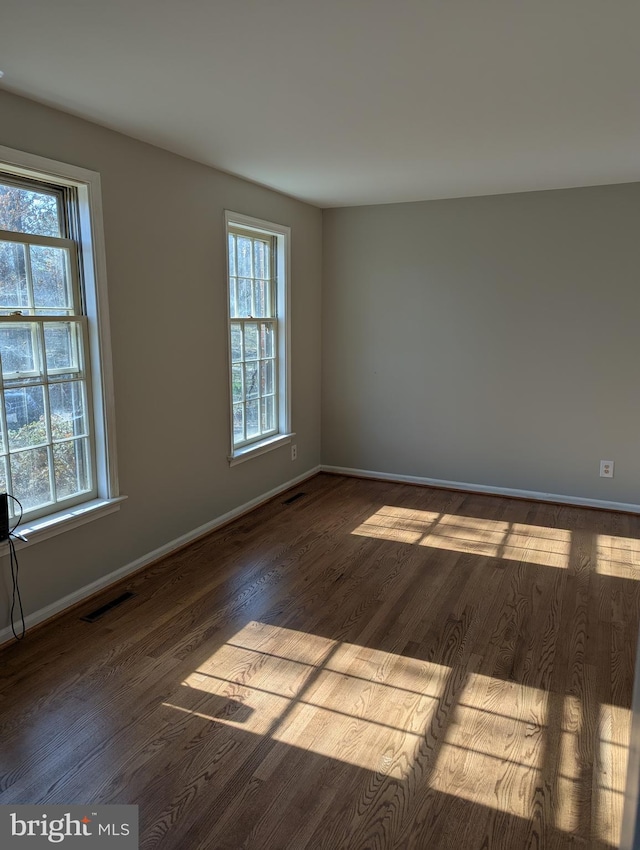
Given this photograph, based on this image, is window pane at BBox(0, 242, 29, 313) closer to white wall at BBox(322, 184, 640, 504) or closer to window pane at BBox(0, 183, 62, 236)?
window pane at BBox(0, 183, 62, 236)

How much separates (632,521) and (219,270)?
357 cm

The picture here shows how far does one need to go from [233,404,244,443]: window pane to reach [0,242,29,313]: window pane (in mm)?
1954

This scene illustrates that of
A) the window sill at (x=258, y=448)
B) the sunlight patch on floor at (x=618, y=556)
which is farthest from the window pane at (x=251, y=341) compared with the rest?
the sunlight patch on floor at (x=618, y=556)

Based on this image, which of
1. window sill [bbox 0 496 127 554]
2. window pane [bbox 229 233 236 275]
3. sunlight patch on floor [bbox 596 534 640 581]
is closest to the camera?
window sill [bbox 0 496 127 554]

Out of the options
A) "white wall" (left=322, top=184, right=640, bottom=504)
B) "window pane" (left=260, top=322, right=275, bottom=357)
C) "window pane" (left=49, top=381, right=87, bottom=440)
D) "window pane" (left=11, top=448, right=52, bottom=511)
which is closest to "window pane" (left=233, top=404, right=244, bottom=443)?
"window pane" (left=260, top=322, right=275, bottom=357)

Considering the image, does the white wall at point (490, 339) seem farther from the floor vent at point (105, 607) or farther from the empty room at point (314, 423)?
the floor vent at point (105, 607)

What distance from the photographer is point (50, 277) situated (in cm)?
286

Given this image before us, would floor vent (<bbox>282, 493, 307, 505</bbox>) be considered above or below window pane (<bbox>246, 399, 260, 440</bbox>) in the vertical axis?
below

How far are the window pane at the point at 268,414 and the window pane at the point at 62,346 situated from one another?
6.55 feet

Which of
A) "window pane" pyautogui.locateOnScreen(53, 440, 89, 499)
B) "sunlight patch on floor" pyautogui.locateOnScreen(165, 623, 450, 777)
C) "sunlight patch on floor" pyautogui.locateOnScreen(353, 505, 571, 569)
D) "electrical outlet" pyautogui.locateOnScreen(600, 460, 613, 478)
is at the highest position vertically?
"window pane" pyautogui.locateOnScreen(53, 440, 89, 499)

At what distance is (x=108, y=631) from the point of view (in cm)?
283

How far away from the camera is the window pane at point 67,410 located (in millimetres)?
2945

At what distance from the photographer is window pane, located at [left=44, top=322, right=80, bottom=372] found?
113 inches

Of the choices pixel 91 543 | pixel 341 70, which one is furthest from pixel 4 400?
pixel 341 70
